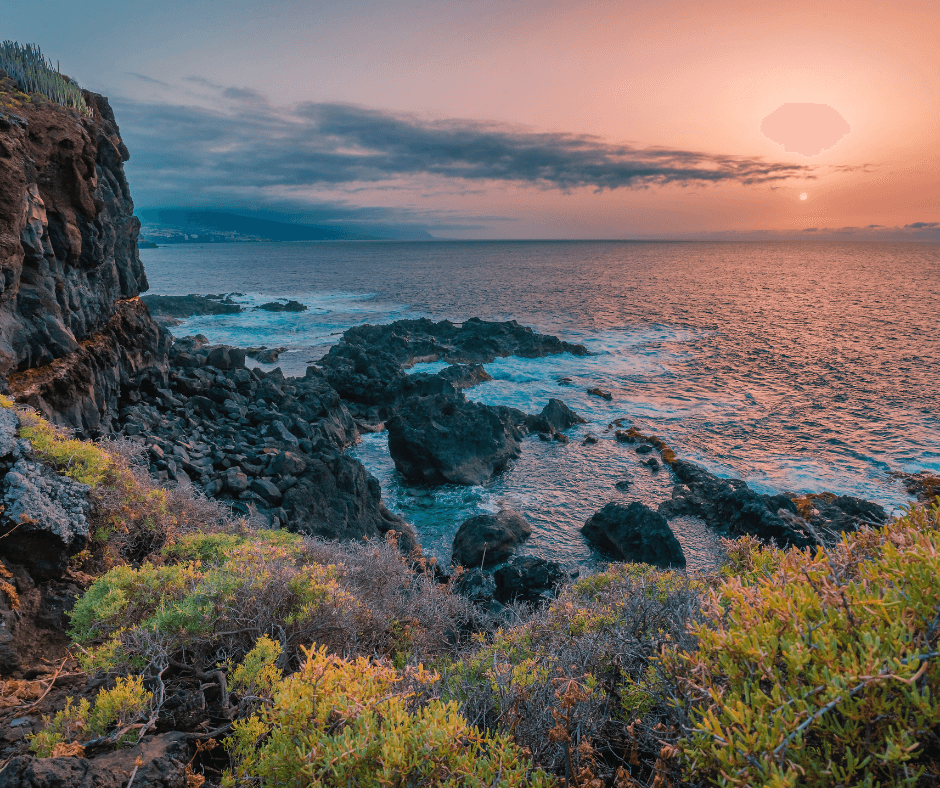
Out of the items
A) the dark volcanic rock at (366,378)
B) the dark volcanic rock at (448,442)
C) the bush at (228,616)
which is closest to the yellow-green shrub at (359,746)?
the bush at (228,616)

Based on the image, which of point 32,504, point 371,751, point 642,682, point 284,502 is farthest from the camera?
point 284,502

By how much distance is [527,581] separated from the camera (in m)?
11.9

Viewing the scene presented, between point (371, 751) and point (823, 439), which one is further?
point (823, 439)

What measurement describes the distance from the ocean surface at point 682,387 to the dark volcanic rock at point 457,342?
191 centimetres

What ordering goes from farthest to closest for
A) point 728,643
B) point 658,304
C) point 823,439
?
point 658,304 < point 823,439 < point 728,643

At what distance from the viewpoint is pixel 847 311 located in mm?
62469

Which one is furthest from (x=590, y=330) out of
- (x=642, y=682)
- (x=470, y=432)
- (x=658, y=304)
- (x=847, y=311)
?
(x=642, y=682)

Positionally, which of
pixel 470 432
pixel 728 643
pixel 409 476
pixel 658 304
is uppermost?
pixel 658 304

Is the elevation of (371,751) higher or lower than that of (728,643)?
lower

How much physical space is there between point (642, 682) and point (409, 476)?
1645 centimetres

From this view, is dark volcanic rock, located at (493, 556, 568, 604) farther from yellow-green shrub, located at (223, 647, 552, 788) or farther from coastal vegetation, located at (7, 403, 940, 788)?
yellow-green shrub, located at (223, 647, 552, 788)

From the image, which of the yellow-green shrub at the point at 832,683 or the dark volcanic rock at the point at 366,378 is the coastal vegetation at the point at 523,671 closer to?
the yellow-green shrub at the point at 832,683

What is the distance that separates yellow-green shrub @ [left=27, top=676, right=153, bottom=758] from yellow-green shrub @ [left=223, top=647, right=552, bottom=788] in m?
0.82

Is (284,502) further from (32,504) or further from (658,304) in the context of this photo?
(658,304)
